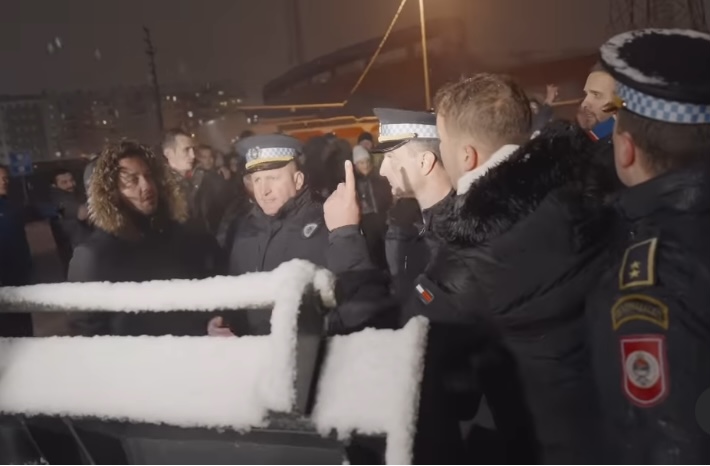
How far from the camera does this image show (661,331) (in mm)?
710

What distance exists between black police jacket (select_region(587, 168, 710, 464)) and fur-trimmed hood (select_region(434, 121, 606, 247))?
0.15 meters

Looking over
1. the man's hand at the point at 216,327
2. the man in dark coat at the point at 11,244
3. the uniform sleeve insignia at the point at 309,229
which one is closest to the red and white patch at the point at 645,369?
the man's hand at the point at 216,327

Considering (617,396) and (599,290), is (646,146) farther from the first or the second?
(617,396)

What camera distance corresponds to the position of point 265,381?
2.03 ft

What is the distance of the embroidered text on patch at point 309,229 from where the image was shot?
180 centimetres

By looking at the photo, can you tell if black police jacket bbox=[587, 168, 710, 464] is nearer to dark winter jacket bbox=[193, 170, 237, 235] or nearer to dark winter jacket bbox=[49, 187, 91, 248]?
dark winter jacket bbox=[193, 170, 237, 235]

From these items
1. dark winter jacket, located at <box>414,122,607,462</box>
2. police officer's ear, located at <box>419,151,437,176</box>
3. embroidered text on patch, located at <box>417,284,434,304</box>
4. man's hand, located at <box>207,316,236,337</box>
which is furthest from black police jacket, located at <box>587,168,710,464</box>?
man's hand, located at <box>207,316,236,337</box>

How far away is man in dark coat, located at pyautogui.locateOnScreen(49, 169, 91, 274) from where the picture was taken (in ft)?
10.6

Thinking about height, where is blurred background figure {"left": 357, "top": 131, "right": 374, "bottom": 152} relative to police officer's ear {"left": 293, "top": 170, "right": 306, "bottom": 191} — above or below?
above

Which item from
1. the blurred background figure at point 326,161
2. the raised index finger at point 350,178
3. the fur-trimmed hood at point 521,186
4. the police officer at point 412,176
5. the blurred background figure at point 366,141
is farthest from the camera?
the blurred background figure at point 366,141

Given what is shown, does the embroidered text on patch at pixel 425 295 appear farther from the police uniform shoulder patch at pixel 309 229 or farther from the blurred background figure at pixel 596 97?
the blurred background figure at pixel 596 97

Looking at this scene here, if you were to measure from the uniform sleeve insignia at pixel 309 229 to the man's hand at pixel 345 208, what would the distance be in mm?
406

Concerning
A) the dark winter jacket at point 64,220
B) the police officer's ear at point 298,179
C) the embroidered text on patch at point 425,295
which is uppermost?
the police officer's ear at point 298,179

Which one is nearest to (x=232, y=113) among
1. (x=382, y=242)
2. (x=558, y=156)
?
(x=382, y=242)
